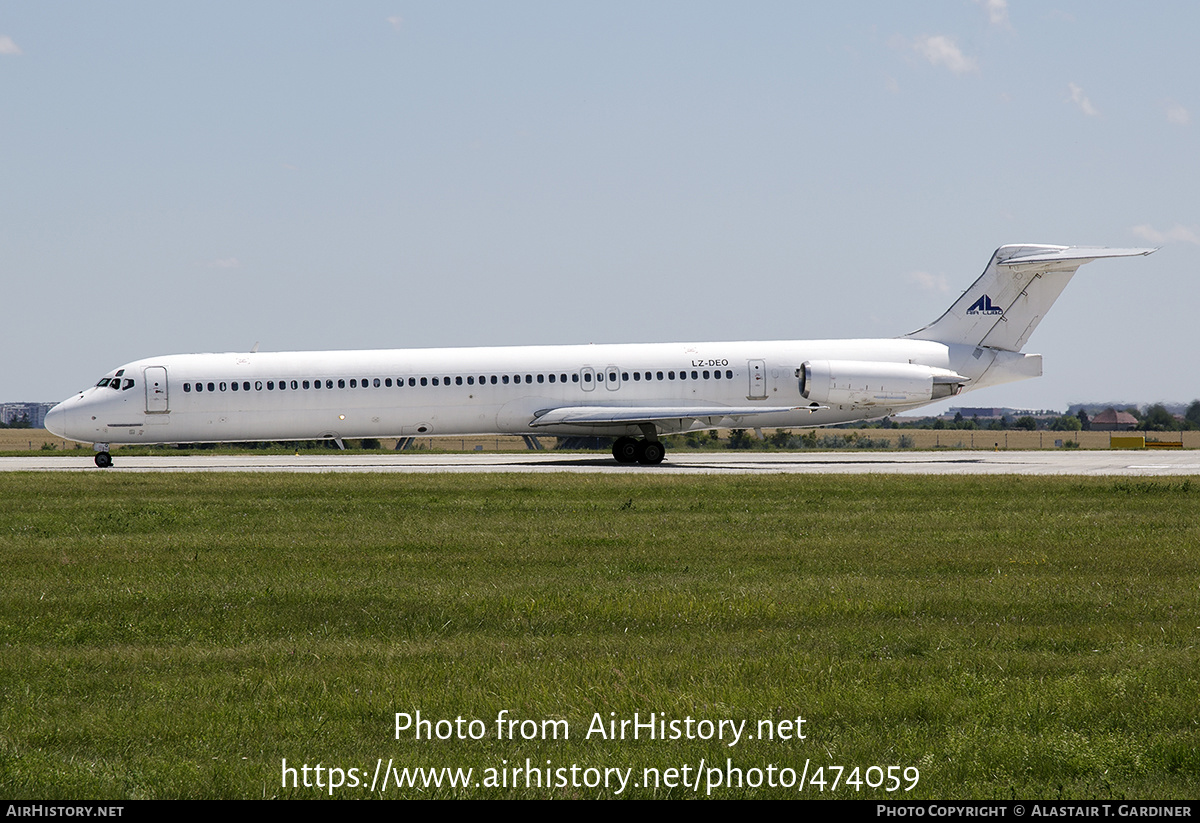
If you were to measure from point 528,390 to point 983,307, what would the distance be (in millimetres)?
14464

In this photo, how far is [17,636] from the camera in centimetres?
905

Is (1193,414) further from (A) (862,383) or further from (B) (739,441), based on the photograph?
(A) (862,383)

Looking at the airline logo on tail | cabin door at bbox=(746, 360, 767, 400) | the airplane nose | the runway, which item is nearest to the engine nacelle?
cabin door at bbox=(746, 360, 767, 400)

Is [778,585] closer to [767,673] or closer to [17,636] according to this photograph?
[767,673]

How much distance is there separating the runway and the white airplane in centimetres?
117

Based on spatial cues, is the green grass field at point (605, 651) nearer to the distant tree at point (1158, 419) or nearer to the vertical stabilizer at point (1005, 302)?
the vertical stabilizer at point (1005, 302)

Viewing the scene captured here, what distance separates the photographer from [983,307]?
120ft

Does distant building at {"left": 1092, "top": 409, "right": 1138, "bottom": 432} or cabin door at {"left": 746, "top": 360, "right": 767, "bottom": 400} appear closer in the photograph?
cabin door at {"left": 746, "top": 360, "right": 767, "bottom": 400}

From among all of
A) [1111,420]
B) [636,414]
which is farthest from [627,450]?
[1111,420]

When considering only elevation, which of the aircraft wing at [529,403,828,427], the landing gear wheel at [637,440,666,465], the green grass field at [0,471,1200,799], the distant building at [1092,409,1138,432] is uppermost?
the aircraft wing at [529,403,828,427]

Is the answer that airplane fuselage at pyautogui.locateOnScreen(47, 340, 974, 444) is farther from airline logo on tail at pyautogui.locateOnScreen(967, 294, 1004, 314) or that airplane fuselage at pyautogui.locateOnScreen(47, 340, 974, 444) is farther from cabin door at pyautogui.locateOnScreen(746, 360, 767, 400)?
airline logo on tail at pyautogui.locateOnScreen(967, 294, 1004, 314)

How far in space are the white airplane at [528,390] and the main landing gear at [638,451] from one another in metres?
0.04

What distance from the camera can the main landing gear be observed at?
115 feet

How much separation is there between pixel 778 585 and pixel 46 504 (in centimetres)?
1461
